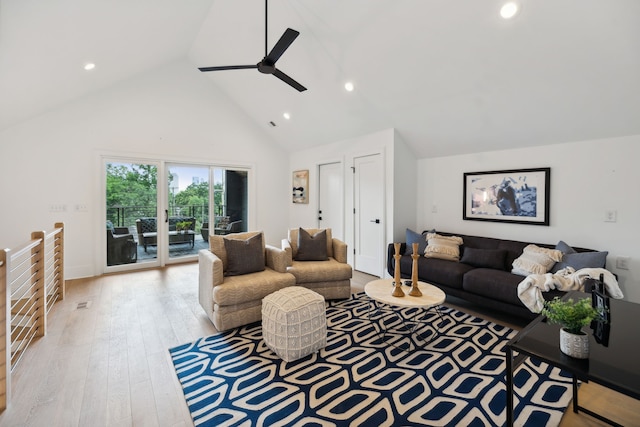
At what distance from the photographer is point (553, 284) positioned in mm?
2660

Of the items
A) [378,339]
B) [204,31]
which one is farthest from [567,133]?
[204,31]

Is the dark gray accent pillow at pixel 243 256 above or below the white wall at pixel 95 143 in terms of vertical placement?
below

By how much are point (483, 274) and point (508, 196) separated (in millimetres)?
1336

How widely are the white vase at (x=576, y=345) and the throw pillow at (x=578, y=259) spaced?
7.17 feet

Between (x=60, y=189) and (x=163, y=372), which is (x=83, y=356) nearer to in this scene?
(x=163, y=372)

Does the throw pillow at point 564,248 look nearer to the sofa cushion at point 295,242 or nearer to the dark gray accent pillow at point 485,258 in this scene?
the dark gray accent pillow at point 485,258

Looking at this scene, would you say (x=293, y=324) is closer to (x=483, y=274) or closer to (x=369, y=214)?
(x=483, y=274)

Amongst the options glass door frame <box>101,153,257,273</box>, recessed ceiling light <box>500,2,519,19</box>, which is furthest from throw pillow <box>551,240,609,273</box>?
glass door frame <box>101,153,257,273</box>

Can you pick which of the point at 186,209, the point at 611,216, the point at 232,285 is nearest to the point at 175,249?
the point at 186,209

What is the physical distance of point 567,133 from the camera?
3.32 metres

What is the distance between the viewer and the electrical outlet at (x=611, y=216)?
3.11 m

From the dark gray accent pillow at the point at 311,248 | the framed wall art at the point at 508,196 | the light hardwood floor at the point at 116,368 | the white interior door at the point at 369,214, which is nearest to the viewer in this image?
the light hardwood floor at the point at 116,368

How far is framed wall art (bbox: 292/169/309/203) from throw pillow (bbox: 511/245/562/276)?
13.5 ft

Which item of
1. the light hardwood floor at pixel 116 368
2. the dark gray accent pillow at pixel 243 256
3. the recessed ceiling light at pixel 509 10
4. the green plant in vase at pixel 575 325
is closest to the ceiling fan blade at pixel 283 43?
the recessed ceiling light at pixel 509 10
